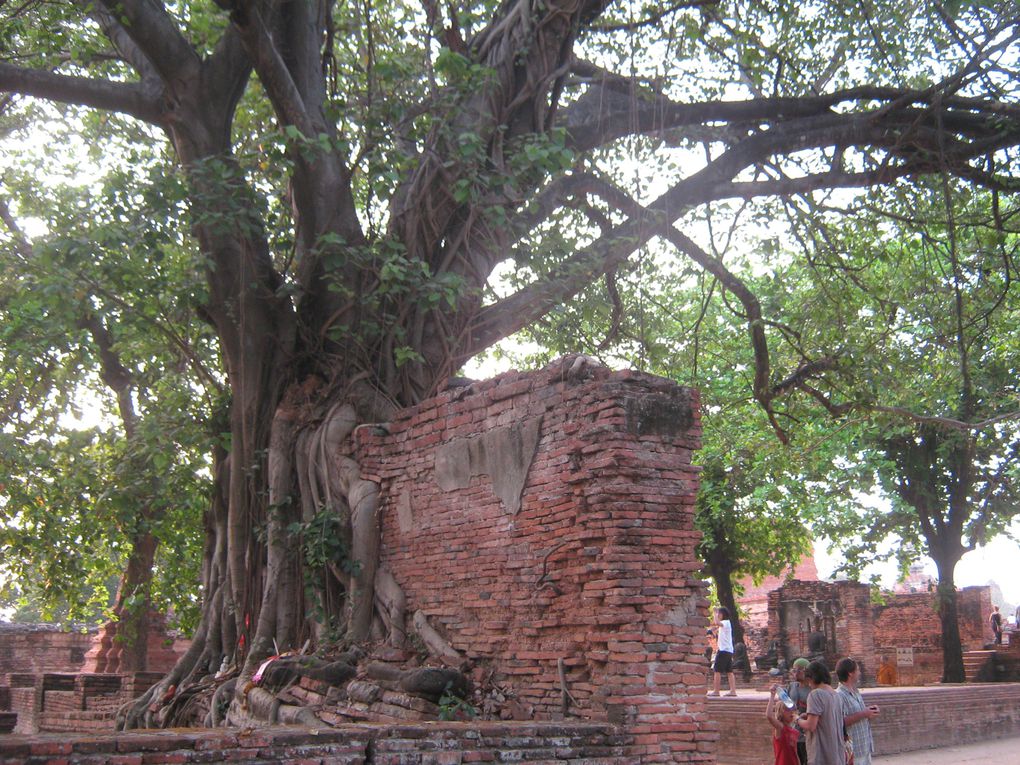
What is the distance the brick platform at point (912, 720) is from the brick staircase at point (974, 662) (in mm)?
4260

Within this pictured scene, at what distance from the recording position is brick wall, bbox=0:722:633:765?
4066 millimetres

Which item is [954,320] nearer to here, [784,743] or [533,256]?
[533,256]

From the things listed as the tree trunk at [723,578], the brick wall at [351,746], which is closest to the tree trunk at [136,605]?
the brick wall at [351,746]

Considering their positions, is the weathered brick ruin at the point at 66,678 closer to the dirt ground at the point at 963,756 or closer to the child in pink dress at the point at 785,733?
the child in pink dress at the point at 785,733

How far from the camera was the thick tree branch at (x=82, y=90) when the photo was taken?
8.05 m

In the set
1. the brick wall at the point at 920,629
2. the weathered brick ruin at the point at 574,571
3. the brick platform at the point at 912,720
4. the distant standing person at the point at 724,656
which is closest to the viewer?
the weathered brick ruin at the point at 574,571

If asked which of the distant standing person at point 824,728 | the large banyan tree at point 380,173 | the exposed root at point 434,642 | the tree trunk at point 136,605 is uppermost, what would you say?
the large banyan tree at point 380,173

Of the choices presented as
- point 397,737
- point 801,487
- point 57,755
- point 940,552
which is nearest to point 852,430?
point 801,487

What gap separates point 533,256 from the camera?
9031mm

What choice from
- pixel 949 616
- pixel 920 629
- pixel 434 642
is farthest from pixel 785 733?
pixel 920 629

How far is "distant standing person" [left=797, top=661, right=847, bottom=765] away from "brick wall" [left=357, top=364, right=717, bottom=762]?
0.66 metres

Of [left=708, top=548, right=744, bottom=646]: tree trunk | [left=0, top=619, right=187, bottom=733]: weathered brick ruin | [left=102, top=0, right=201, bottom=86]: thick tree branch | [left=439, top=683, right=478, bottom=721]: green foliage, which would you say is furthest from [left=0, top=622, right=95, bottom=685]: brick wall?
[left=439, top=683, right=478, bottom=721]: green foliage

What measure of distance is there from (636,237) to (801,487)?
323 inches

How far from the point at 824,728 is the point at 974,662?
1450cm
